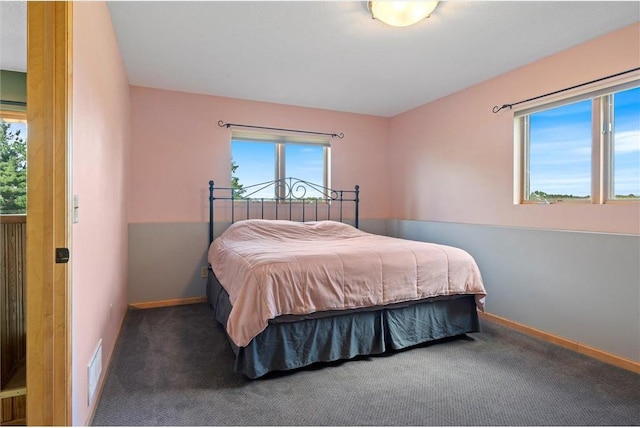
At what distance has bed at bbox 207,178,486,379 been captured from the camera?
2.02 m

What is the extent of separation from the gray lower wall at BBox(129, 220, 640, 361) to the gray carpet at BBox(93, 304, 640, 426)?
25 centimetres

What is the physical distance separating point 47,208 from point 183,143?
2674 millimetres

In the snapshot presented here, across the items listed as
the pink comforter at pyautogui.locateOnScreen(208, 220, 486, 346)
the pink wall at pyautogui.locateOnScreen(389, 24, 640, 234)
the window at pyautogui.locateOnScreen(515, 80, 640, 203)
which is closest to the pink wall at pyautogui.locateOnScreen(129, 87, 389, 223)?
the pink comforter at pyautogui.locateOnScreen(208, 220, 486, 346)

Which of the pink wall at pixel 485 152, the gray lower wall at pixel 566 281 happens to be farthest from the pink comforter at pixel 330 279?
the pink wall at pixel 485 152

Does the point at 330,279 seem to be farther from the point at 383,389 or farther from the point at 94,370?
the point at 94,370

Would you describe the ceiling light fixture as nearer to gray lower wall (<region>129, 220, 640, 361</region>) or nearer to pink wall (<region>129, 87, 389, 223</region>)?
gray lower wall (<region>129, 220, 640, 361</region>)

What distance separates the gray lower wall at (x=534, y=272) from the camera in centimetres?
228

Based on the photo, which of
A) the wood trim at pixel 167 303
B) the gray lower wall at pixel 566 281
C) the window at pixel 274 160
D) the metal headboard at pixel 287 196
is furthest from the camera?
the window at pixel 274 160

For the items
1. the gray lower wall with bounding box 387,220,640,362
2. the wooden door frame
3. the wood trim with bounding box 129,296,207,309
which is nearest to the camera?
the wooden door frame

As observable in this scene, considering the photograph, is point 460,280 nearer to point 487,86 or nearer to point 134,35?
point 487,86

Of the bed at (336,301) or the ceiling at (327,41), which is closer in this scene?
the bed at (336,301)

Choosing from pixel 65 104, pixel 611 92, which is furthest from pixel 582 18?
pixel 65 104

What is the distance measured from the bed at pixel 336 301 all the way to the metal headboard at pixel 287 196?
93cm

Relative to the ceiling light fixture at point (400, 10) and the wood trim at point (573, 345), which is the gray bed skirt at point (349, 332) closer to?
the wood trim at point (573, 345)
